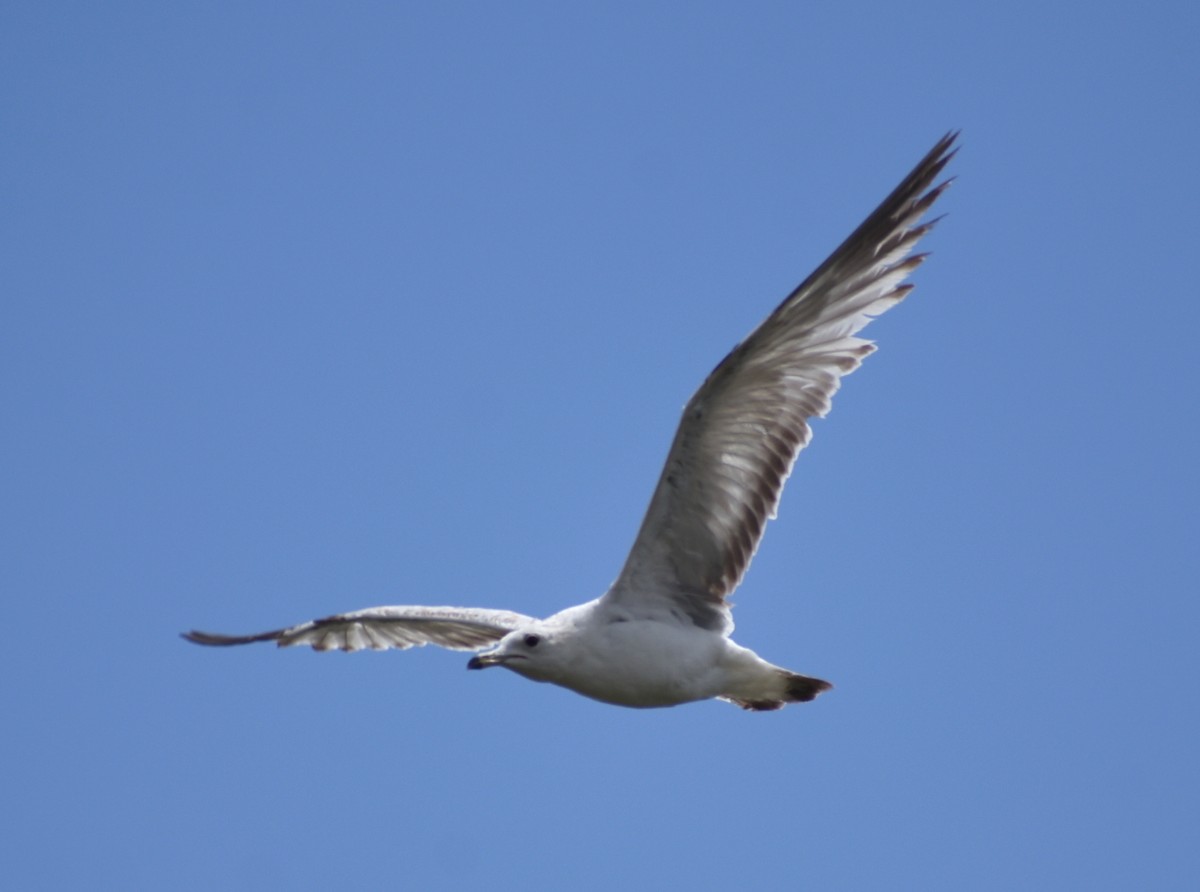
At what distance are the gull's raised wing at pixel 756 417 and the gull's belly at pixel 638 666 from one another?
0.27 m

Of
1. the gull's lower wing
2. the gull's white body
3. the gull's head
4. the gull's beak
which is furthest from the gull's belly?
the gull's lower wing


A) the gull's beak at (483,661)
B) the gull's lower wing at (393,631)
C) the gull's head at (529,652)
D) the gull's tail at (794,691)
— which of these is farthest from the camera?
the gull's lower wing at (393,631)

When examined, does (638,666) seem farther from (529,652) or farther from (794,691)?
(794,691)

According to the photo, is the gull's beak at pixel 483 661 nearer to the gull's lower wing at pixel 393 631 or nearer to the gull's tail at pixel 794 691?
the gull's lower wing at pixel 393 631

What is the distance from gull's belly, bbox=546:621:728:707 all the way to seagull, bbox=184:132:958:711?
10mm

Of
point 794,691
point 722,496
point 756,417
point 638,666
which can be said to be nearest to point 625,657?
point 638,666

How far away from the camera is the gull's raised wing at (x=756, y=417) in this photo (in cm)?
1130

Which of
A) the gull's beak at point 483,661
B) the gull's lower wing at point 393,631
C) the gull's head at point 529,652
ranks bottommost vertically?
the gull's beak at point 483,661

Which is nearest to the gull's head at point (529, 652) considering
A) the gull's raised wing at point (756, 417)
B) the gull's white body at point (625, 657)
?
the gull's white body at point (625, 657)

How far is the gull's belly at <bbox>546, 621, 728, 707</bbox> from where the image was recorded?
37.2 ft

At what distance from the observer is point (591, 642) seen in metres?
11.4

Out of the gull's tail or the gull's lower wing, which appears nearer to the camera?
the gull's tail

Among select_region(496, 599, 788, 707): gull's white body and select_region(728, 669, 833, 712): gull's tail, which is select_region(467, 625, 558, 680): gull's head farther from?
select_region(728, 669, 833, 712): gull's tail

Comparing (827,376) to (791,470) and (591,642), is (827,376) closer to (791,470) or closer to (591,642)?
(791,470)
